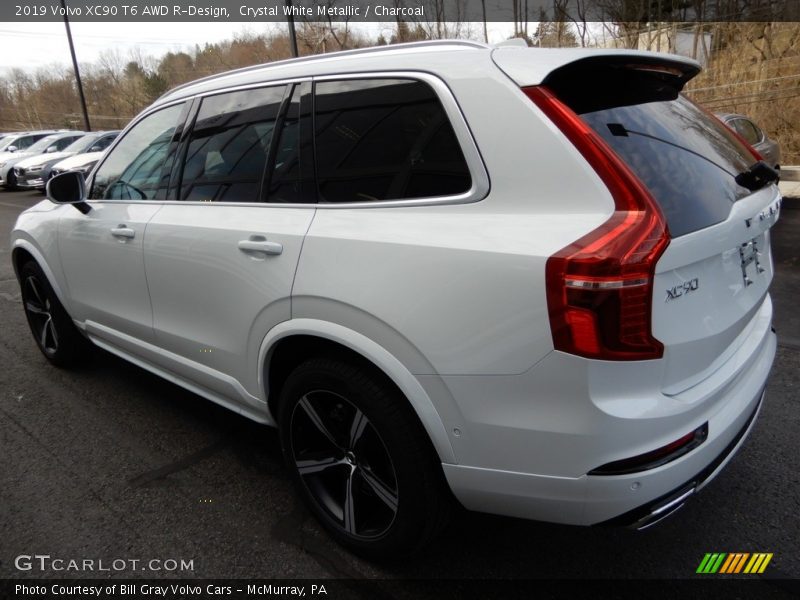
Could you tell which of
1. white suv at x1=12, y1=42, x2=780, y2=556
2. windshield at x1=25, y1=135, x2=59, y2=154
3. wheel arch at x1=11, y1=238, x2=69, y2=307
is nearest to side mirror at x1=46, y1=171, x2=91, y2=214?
wheel arch at x1=11, y1=238, x2=69, y2=307

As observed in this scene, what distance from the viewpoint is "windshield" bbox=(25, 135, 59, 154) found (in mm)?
19344

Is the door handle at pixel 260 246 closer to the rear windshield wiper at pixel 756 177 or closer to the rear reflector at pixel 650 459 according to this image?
the rear reflector at pixel 650 459

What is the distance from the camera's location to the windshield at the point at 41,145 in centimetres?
1934

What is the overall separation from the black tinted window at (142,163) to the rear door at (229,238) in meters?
0.21

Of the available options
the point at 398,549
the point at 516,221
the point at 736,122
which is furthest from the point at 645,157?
the point at 736,122

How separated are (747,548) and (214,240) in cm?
249

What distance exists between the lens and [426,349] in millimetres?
1773

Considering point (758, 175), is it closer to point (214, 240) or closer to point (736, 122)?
point (214, 240)

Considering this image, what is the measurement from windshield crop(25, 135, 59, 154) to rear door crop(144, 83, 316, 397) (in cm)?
2007

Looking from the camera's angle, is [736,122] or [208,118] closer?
[208,118]

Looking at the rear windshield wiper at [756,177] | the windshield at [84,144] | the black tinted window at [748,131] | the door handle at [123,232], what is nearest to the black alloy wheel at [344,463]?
the door handle at [123,232]

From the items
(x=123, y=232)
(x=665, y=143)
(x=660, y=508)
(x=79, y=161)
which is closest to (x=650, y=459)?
(x=660, y=508)

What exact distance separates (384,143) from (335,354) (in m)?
0.79

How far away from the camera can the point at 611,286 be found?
1524mm
